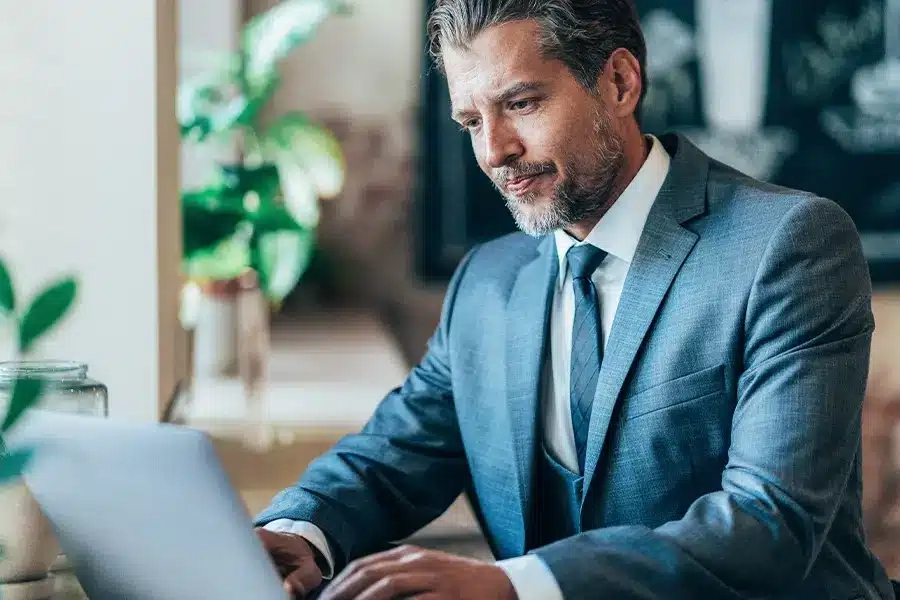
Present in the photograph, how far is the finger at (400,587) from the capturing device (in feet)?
3.31

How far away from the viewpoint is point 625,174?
1.53 metres

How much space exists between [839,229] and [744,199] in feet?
0.42

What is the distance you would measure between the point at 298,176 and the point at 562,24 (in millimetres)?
1117

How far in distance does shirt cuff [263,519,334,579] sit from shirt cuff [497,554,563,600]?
331 millimetres

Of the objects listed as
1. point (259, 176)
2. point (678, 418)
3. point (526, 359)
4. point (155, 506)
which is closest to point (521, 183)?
point (526, 359)

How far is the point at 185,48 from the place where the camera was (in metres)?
3.04

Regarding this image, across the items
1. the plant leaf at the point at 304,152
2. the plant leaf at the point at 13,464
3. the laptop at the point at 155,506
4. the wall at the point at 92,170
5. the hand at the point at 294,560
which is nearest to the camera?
the plant leaf at the point at 13,464

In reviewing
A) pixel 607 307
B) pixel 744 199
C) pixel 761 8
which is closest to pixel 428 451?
pixel 607 307

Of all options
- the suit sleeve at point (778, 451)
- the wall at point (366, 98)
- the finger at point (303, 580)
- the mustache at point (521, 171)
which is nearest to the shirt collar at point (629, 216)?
the mustache at point (521, 171)

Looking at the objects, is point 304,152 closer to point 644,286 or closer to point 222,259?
point 222,259

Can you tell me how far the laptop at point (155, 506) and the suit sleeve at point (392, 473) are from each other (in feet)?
1.29

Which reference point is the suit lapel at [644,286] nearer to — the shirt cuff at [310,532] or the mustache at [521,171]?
the mustache at [521,171]

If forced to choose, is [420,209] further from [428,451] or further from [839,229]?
[839,229]

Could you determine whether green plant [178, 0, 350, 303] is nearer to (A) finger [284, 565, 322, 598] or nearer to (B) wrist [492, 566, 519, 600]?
(A) finger [284, 565, 322, 598]
